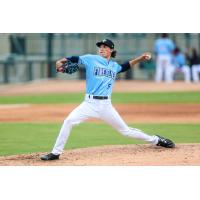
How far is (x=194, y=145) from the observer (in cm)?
710

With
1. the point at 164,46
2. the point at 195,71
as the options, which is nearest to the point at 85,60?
the point at 195,71

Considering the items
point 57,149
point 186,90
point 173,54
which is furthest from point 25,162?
point 173,54

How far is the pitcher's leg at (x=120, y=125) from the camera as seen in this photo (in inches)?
256

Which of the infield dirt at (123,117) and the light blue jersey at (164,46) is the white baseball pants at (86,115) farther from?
the light blue jersey at (164,46)

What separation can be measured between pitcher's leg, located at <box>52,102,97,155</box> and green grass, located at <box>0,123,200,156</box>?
1.36ft

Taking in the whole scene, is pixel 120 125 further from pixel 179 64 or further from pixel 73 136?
pixel 179 64

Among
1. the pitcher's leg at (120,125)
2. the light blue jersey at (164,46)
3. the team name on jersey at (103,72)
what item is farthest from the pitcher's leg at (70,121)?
the light blue jersey at (164,46)

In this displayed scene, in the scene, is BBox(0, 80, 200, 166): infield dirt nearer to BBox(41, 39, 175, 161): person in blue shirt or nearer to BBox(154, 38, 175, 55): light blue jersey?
BBox(41, 39, 175, 161): person in blue shirt

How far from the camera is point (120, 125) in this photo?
659 cm

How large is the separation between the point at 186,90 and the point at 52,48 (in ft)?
7.74

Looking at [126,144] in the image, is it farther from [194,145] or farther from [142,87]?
[142,87]

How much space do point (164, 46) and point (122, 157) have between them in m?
5.35

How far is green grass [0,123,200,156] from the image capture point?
6988 millimetres

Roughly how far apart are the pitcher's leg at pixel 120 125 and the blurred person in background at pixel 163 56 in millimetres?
4027
